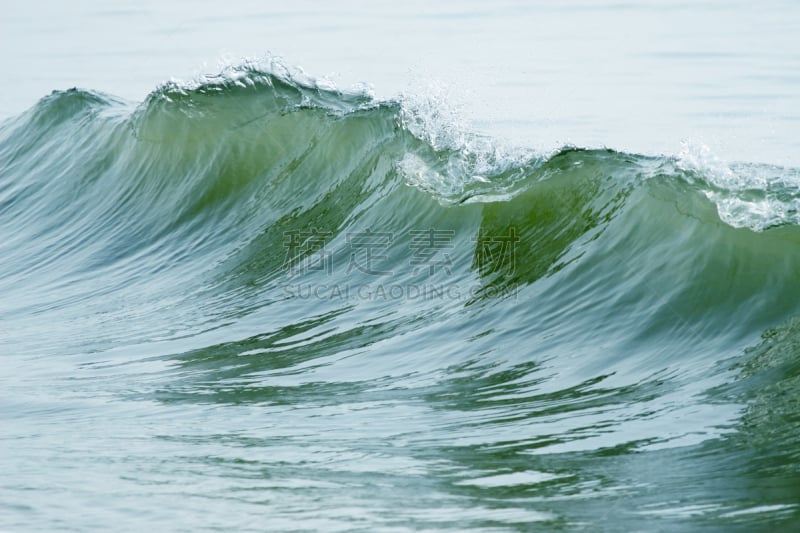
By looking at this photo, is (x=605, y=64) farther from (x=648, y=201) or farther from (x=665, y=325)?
(x=665, y=325)

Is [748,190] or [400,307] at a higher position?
[748,190]

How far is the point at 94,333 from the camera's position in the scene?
21.4 feet

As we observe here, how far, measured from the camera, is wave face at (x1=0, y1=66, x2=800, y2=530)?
12.0 ft

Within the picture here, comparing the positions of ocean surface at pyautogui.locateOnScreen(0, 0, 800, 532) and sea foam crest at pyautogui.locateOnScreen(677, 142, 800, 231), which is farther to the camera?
sea foam crest at pyautogui.locateOnScreen(677, 142, 800, 231)

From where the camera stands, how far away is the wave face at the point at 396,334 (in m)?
3.67

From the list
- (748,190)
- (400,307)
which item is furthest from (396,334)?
(748,190)

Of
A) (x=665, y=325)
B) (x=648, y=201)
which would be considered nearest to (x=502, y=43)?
(x=648, y=201)

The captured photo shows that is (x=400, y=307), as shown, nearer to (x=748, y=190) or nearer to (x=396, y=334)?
(x=396, y=334)

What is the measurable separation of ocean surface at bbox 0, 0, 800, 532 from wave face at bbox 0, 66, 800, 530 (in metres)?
0.02

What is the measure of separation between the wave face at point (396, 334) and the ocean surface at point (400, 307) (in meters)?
0.02

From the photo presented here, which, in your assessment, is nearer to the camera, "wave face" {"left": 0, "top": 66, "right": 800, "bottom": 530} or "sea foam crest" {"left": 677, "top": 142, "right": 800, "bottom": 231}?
"wave face" {"left": 0, "top": 66, "right": 800, "bottom": 530}

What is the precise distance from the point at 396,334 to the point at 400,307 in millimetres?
457

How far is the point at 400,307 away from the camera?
641 centimetres

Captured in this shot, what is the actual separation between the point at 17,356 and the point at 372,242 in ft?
8.06
